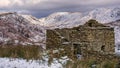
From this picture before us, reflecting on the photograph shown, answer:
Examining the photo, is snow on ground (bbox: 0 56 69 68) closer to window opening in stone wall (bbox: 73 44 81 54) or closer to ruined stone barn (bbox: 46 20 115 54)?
window opening in stone wall (bbox: 73 44 81 54)

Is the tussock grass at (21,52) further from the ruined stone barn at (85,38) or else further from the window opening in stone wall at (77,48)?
the ruined stone barn at (85,38)

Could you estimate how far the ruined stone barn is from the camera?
27078 millimetres

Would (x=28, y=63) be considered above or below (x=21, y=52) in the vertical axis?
below

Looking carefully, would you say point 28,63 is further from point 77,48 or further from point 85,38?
point 85,38

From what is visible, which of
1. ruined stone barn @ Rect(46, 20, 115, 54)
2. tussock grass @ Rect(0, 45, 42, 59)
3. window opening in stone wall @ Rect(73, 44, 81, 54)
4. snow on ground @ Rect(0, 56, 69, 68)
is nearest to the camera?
snow on ground @ Rect(0, 56, 69, 68)

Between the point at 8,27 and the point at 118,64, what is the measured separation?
483ft

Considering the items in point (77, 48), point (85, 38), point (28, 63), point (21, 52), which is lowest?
point (77, 48)

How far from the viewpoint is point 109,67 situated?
1481cm

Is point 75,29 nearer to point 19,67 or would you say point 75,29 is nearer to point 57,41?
point 57,41

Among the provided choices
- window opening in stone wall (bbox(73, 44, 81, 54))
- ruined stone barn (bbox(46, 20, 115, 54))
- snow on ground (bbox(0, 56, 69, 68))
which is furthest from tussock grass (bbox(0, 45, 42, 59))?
ruined stone barn (bbox(46, 20, 115, 54))

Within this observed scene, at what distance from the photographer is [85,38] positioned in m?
27.2

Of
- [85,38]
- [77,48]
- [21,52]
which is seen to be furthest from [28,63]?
[85,38]

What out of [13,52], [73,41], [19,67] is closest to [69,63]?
[19,67]

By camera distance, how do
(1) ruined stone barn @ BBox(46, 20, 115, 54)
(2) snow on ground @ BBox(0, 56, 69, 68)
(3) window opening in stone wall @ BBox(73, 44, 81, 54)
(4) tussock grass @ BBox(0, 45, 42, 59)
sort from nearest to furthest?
(2) snow on ground @ BBox(0, 56, 69, 68), (4) tussock grass @ BBox(0, 45, 42, 59), (3) window opening in stone wall @ BBox(73, 44, 81, 54), (1) ruined stone barn @ BBox(46, 20, 115, 54)
